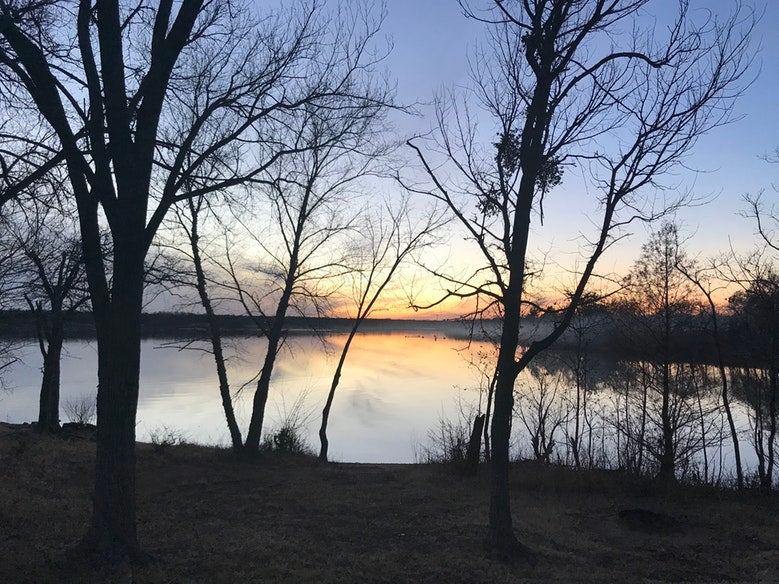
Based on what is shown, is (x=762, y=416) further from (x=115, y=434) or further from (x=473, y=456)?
(x=115, y=434)

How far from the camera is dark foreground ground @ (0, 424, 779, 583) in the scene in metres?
6.50

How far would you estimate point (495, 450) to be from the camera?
7.25 metres

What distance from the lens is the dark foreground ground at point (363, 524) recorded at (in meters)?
6.50

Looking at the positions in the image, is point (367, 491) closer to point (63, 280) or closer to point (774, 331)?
point (774, 331)

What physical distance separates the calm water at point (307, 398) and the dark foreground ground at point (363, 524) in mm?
3793

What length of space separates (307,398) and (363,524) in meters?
24.4

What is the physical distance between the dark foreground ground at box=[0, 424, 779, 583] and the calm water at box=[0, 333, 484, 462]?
379 cm

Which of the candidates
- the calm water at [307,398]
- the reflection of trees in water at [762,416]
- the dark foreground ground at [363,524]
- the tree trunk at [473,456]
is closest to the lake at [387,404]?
the calm water at [307,398]

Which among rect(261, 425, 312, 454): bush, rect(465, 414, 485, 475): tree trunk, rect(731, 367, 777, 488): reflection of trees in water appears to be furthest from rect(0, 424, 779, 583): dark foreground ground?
rect(261, 425, 312, 454): bush

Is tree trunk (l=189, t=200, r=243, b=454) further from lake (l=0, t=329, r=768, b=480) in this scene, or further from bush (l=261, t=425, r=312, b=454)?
bush (l=261, t=425, r=312, b=454)

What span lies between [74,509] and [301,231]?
865 centimetres

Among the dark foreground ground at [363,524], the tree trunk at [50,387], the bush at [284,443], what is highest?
the tree trunk at [50,387]

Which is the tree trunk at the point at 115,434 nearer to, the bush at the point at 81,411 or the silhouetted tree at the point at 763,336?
the silhouetted tree at the point at 763,336

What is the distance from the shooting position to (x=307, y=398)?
32688 millimetres
